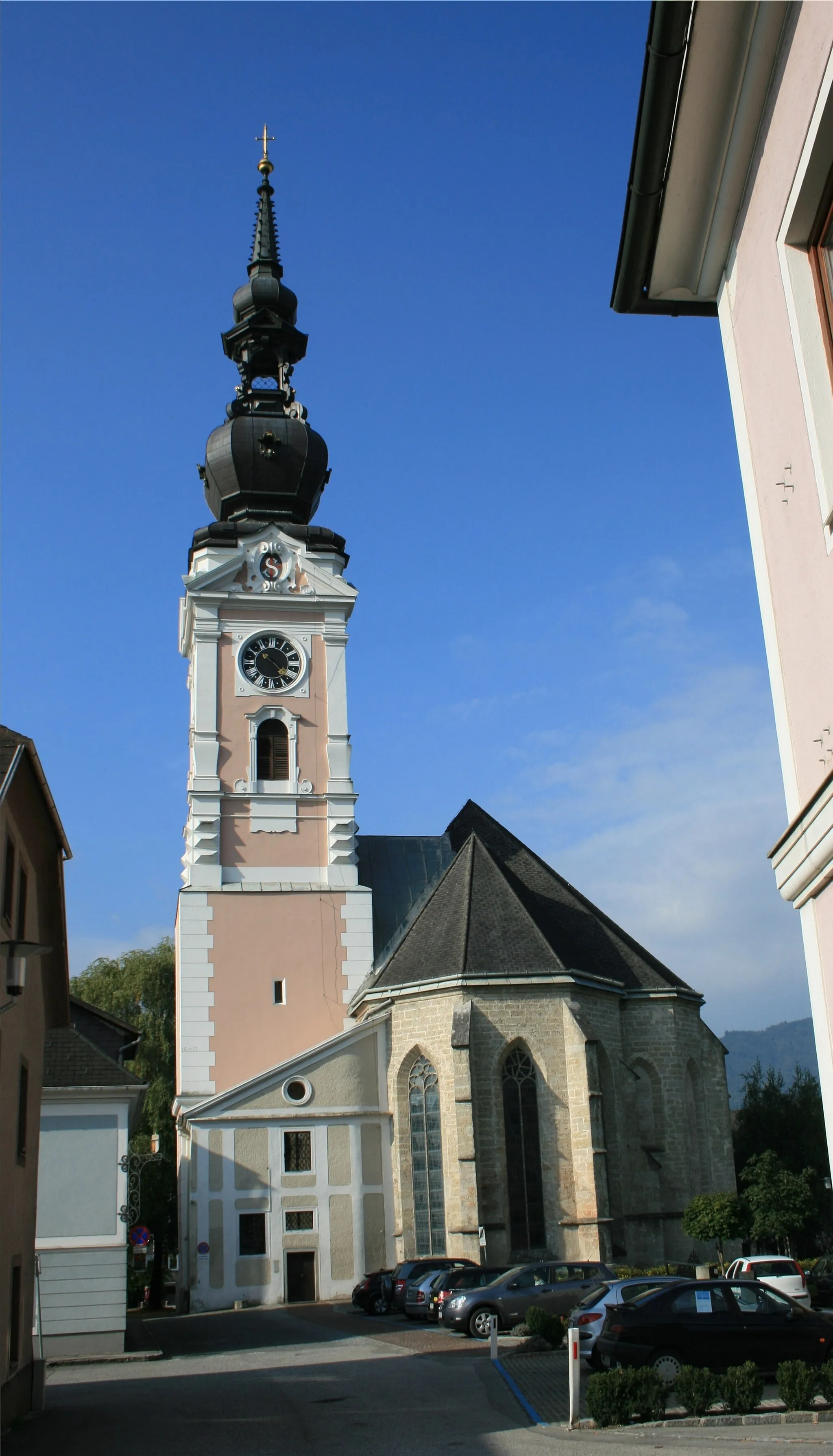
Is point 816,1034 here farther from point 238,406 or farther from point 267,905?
point 238,406

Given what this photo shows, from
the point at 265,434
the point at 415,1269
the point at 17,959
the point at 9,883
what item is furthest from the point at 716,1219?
the point at 265,434

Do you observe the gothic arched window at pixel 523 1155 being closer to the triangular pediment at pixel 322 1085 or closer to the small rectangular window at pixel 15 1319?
the triangular pediment at pixel 322 1085

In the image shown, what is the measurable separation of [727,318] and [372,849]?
3395 centimetres

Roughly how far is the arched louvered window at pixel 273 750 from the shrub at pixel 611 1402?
2542 cm

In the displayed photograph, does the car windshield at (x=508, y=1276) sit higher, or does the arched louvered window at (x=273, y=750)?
the arched louvered window at (x=273, y=750)

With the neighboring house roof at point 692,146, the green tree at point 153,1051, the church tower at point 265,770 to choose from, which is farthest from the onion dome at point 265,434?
the neighboring house roof at point 692,146

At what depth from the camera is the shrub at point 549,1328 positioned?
18.9 metres

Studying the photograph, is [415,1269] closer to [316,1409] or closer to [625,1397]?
[316,1409]

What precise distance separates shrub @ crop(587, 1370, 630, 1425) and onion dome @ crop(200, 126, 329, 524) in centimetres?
3092

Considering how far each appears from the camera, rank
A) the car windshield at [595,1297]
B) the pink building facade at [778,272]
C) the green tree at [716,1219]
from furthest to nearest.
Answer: the green tree at [716,1219], the car windshield at [595,1297], the pink building facade at [778,272]

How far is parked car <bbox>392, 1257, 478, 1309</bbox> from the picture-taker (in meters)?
25.0

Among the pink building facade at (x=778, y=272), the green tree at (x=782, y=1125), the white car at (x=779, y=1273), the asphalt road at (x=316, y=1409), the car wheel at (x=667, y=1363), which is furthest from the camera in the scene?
the green tree at (x=782, y=1125)

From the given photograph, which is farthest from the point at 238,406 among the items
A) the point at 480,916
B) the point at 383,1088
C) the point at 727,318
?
the point at 727,318

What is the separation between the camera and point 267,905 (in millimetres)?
35625
